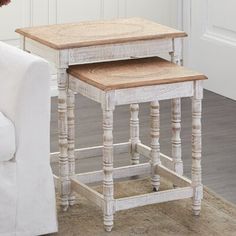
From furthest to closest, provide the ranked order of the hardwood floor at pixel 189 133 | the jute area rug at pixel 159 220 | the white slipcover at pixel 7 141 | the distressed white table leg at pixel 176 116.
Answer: the hardwood floor at pixel 189 133 < the distressed white table leg at pixel 176 116 < the jute area rug at pixel 159 220 < the white slipcover at pixel 7 141

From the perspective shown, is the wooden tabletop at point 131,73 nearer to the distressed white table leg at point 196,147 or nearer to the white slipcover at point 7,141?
the distressed white table leg at point 196,147

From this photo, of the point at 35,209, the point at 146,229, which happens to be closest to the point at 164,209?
the point at 146,229

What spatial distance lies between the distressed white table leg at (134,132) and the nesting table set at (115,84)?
15 cm

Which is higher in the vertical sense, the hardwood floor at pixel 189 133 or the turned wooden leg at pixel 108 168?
the turned wooden leg at pixel 108 168

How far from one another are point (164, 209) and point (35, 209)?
0.61 metres

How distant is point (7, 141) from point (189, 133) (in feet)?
5.51

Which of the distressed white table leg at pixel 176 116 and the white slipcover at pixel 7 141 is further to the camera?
the distressed white table leg at pixel 176 116

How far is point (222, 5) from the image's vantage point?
18.4ft

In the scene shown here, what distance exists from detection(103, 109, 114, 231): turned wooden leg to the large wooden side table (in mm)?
257

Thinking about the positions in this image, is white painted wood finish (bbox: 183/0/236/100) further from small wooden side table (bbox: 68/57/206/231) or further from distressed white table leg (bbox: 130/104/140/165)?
small wooden side table (bbox: 68/57/206/231)

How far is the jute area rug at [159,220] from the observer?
12.2 ft

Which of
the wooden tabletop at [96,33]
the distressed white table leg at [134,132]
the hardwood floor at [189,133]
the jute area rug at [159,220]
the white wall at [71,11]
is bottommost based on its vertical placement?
the jute area rug at [159,220]

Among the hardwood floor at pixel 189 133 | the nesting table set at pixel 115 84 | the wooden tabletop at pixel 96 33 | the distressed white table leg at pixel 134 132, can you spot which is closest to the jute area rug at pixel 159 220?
the nesting table set at pixel 115 84

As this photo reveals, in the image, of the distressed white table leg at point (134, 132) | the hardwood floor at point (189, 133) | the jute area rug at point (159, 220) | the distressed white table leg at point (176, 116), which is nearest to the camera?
the jute area rug at point (159, 220)
